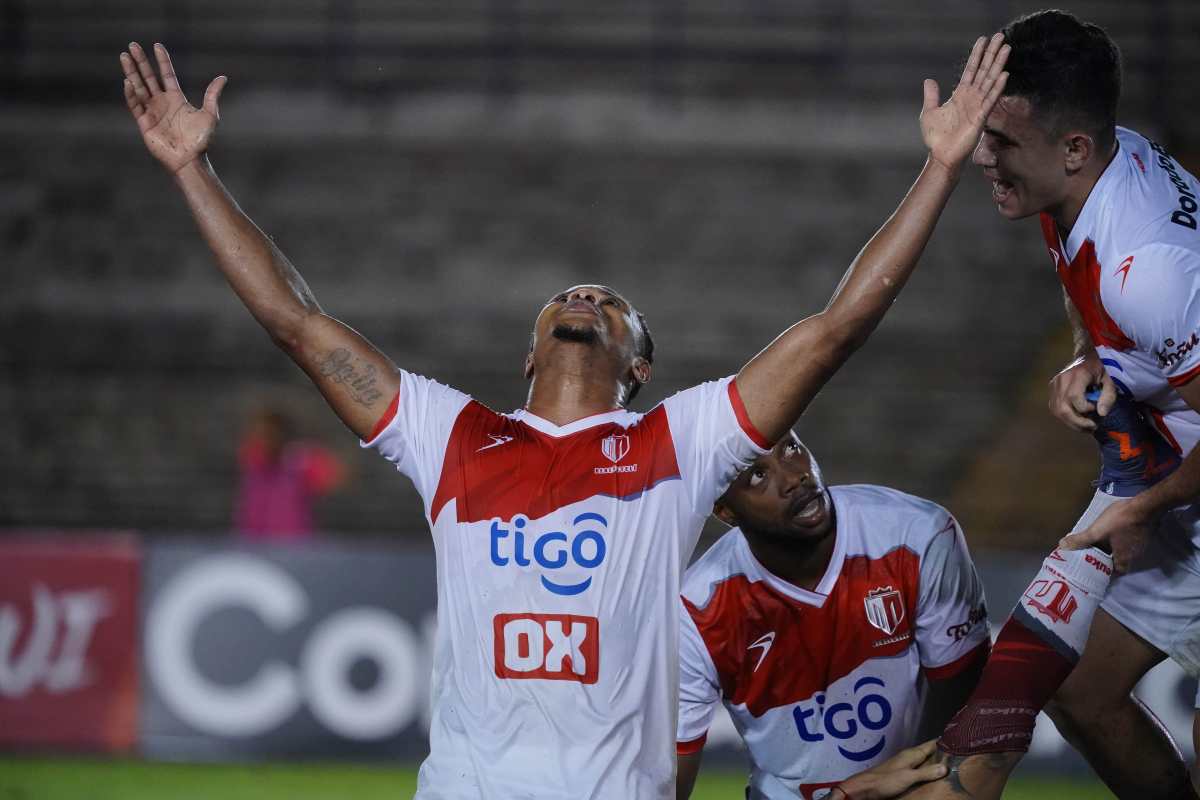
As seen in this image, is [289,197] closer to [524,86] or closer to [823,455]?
[524,86]

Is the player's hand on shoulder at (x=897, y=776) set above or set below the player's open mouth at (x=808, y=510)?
below

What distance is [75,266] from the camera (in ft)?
45.4

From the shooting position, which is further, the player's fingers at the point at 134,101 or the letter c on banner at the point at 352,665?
the letter c on banner at the point at 352,665

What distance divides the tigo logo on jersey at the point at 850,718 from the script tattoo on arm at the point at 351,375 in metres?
1.83

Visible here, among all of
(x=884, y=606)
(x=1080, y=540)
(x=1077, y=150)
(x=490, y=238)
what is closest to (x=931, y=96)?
(x=1077, y=150)

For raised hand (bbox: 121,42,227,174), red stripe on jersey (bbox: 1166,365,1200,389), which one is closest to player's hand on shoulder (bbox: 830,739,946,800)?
red stripe on jersey (bbox: 1166,365,1200,389)

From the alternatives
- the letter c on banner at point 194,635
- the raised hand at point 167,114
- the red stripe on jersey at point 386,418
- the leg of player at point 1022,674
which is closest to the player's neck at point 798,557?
the leg of player at point 1022,674

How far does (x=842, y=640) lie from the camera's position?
15.8 ft

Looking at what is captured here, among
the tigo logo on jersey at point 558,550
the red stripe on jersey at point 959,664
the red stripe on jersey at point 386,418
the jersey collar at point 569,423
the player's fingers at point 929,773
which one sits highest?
the red stripe on jersey at point 386,418

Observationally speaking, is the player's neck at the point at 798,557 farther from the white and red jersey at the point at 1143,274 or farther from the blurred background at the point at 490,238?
the blurred background at the point at 490,238

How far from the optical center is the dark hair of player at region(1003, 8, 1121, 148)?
407 centimetres

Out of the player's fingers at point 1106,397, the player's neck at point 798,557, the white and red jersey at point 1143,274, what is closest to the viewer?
the white and red jersey at point 1143,274

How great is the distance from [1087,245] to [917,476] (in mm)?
9225

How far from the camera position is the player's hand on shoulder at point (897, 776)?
441cm
